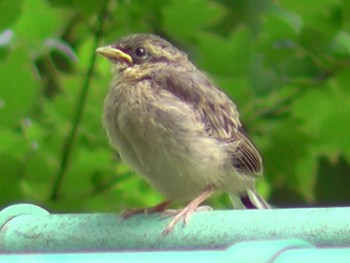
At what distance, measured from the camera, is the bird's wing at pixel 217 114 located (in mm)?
4516

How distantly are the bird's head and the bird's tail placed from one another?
781mm

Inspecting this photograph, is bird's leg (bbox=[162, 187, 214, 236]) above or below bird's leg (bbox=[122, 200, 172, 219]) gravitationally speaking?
above

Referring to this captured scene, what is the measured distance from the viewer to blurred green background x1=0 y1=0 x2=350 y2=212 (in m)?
5.21

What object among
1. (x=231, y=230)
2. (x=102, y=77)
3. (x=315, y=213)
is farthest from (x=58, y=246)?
(x=102, y=77)

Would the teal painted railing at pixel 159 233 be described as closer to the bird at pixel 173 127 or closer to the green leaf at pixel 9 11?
the bird at pixel 173 127

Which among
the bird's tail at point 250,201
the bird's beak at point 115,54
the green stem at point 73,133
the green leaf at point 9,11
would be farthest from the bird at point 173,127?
the green leaf at point 9,11

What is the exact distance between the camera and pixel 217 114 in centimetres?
457

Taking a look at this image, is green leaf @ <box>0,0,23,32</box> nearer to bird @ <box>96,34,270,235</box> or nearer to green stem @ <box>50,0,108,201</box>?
green stem @ <box>50,0,108,201</box>

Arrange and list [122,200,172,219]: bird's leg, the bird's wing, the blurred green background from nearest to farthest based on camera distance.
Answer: [122,200,172,219]: bird's leg → the bird's wing → the blurred green background

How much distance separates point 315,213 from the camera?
2904 millimetres

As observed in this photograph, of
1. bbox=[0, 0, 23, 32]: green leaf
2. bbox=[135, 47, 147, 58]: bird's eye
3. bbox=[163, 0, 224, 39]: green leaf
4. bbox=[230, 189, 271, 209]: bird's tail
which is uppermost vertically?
bbox=[0, 0, 23, 32]: green leaf

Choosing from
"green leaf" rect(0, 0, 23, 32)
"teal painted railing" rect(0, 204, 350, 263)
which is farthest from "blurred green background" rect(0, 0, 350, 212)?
"teal painted railing" rect(0, 204, 350, 263)

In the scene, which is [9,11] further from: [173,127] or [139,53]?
[173,127]

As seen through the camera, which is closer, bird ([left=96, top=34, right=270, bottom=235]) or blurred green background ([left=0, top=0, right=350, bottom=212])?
bird ([left=96, top=34, right=270, bottom=235])
